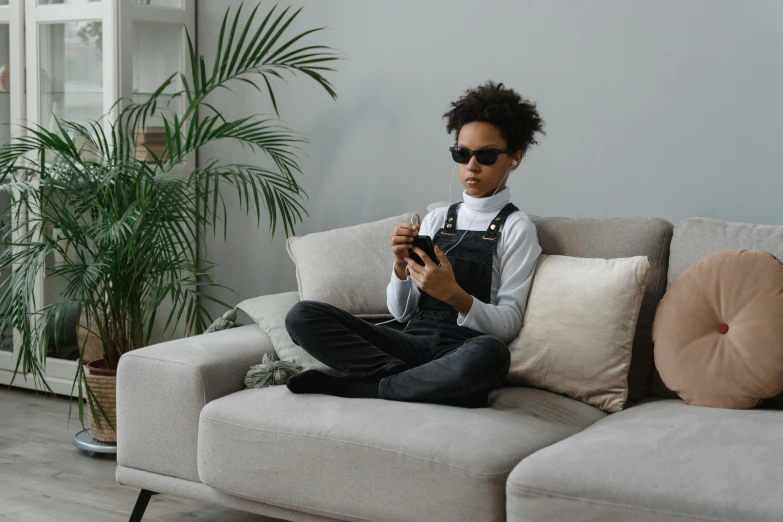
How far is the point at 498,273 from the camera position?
99.3 inches

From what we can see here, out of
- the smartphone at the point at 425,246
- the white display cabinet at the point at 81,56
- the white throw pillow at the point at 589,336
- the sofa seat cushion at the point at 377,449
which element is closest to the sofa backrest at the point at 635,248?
the white throw pillow at the point at 589,336

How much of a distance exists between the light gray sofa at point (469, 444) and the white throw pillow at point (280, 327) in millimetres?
44

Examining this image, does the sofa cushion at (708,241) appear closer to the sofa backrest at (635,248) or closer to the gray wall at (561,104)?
the sofa backrest at (635,248)

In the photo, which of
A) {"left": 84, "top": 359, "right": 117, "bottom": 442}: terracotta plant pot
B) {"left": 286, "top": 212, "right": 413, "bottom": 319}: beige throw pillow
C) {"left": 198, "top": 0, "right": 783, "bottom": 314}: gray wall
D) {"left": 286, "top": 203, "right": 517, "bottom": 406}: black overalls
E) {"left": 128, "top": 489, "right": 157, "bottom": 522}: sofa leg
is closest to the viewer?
{"left": 286, "top": 203, "right": 517, "bottom": 406}: black overalls

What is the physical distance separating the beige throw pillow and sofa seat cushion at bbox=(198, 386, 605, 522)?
1.40ft

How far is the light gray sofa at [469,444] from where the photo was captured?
1.73 m

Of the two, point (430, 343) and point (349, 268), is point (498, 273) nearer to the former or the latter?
point (430, 343)

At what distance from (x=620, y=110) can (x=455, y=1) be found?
71 cm

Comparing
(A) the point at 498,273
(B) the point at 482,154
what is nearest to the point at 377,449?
(A) the point at 498,273

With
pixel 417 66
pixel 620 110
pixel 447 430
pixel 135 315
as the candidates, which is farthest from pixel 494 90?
pixel 135 315

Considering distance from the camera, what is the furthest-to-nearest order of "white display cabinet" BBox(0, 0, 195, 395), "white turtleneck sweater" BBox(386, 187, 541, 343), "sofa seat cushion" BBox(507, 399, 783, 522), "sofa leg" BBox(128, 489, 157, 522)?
"white display cabinet" BBox(0, 0, 195, 395) → "sofa leg" BBox(128, 489, 157, 522) → "white turtleneck sweater" BBox(386, 187, 541, 343) → "sofa seat cushion" BBox(507, 399, 783, 522)

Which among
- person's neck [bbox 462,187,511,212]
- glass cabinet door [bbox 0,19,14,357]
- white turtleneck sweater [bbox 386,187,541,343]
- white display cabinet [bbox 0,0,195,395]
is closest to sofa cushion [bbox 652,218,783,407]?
white turtleneck sweater [bbox 386,187,541,343]

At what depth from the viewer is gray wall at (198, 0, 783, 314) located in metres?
2.79

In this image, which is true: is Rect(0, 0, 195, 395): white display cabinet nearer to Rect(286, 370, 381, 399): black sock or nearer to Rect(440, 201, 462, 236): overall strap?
Rect(440, 201, 462, 236): overall strap
